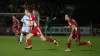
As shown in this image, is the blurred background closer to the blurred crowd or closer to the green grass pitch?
the blurred crowd

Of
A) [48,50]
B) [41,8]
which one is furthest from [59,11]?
[48,50]

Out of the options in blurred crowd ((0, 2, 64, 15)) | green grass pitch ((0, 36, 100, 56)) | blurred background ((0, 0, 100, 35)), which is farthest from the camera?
blurred crowd ((0, 2, 64, 15))

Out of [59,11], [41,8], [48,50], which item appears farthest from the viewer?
[59,11]

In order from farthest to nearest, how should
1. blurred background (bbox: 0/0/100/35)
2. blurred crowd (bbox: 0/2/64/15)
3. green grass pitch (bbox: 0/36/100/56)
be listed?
blurred crowd (bbox: 0/2/64/15) → blurred background (bbox: 0/0/100/35) → green grass pitch (bbox: 0/36/100/56)

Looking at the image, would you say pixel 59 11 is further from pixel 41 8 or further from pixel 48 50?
pixel 48 50

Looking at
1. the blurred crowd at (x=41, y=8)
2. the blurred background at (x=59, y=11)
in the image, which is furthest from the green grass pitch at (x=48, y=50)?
the blurred crowd at (x=41, y=8)

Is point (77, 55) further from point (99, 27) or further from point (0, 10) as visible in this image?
point (0, 10)

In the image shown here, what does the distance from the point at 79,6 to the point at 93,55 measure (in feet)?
82.4

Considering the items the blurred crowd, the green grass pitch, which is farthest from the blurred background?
the green grass pitch

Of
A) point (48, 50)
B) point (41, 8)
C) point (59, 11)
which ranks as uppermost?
point (41, 8)

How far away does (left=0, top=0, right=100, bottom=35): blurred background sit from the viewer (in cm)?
3428

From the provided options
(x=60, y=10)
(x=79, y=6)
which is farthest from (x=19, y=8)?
(x=79, y=6)

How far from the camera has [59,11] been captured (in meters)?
38.0

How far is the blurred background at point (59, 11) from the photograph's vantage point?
3428 cm
